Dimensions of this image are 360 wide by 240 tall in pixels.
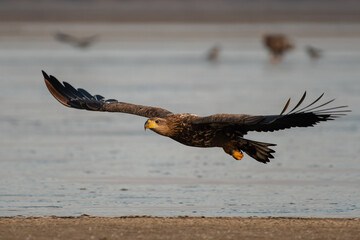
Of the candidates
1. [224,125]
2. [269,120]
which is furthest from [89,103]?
[269,120]

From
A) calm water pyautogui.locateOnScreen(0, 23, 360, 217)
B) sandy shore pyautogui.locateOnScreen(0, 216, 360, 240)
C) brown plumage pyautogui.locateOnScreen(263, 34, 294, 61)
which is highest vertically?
brown plumage pyautogui.locateOnScreen(263, 34, 294, 61)

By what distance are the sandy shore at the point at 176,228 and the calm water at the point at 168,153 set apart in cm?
64

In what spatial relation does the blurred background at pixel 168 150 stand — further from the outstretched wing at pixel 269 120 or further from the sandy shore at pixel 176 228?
the outstretched wing at pixel 269 120

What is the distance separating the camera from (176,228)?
8.97 m

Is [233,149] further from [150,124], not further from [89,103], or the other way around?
[89,103]

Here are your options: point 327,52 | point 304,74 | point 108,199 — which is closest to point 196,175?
point 108,199

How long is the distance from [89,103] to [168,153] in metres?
3.21

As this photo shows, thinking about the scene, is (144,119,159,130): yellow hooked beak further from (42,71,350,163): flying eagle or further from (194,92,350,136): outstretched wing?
(194,92,350,136): outstretched wing

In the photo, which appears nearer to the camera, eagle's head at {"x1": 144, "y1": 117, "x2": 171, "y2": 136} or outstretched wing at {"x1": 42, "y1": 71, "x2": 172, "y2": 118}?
eagle's head at {"x1": 144, "y1": 117, "x2": 171, "y2": 136}

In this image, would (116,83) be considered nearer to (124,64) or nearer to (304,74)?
(304,74)

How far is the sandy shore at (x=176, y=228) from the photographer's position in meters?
8.63

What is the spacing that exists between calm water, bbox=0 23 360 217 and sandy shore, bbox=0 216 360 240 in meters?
0.64

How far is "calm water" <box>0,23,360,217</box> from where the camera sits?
10672 mm

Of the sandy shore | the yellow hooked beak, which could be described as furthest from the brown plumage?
the sandy shore
